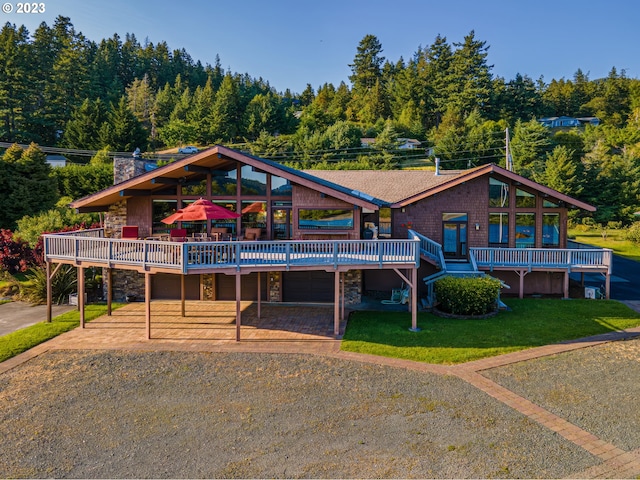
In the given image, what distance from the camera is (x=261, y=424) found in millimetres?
8445

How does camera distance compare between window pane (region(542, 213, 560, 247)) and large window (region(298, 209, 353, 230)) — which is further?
window pane (region(542, 213, 560, 247))

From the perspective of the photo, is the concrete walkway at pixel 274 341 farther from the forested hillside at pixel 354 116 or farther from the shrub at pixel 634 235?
the forested hillside at pixel 354 116

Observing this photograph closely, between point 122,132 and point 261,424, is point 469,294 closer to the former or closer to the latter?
point 261,424

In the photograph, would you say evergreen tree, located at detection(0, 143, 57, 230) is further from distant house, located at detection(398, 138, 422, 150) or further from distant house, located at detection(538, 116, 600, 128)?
distant house, located at detection(538, 116, 600, 128)

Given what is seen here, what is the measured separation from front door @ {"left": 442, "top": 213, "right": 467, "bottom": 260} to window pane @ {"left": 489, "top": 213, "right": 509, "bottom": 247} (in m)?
1.16

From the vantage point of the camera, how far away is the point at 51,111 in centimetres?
5600

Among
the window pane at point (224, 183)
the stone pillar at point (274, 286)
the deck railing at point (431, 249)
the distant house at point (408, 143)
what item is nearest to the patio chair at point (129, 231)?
the window pane at point (224, 183)

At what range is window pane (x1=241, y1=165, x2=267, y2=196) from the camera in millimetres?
17422

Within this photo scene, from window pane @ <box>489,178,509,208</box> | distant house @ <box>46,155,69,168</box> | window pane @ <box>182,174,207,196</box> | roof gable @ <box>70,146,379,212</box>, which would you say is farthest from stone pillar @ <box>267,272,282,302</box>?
distant house @ <box>46,155,69,168</box>

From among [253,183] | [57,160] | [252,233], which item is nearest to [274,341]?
[252,233]

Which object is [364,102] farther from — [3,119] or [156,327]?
[156,327]

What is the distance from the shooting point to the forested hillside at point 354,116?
167 feet

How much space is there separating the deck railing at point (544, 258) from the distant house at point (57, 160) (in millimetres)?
42631

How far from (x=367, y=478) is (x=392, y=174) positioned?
19.3 meters
